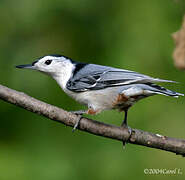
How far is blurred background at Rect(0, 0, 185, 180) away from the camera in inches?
98.0

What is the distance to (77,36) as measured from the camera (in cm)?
307

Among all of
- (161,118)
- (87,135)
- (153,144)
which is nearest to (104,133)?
(153,144)

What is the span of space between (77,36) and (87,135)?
38.5 inches

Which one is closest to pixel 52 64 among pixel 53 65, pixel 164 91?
pixel 53 65

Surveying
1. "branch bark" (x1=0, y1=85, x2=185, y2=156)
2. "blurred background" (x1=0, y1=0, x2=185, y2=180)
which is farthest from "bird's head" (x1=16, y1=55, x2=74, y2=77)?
"branch bark" (x1=0, y1=85, x2=185, y2=156)

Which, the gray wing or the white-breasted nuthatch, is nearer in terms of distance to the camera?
the white-breasted nuthatch

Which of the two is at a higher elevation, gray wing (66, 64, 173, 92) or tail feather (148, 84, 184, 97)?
tail feather (148, 84, 184, 97)

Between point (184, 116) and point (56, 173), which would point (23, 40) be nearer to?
point (56, 173)

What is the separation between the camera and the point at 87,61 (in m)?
2.98

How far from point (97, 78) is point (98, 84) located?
73mm

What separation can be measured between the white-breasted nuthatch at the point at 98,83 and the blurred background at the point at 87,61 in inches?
6.1

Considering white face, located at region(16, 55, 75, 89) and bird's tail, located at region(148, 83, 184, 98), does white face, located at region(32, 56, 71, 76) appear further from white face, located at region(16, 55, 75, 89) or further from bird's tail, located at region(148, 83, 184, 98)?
bird's tail, located at region(148, 83, 184, 98)

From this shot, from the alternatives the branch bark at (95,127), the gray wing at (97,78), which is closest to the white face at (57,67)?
the gray wing at (97,78)

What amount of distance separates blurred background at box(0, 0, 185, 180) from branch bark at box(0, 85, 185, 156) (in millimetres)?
357
